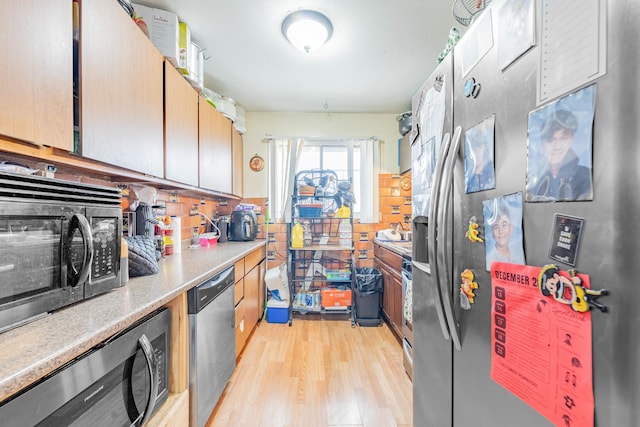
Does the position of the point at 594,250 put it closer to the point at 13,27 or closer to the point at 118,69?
the point at 13,27

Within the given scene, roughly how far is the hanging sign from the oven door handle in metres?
1.15

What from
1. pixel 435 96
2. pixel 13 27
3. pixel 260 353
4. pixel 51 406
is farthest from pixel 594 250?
pixel 260 353

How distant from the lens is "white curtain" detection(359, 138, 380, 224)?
323 centimetres

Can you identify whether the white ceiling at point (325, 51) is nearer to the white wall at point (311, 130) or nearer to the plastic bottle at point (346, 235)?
the white wall at point (311, 130)

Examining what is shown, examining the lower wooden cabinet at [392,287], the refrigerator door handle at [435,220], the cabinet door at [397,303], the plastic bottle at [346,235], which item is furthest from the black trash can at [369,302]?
the refrigerator door handle at [435,220]

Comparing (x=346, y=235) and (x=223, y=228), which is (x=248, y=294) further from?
(x=346, y=235)

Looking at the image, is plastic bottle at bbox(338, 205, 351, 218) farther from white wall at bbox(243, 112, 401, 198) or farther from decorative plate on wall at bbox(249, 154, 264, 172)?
decorative plate on wall at bbox(249, 154, 264, 172)

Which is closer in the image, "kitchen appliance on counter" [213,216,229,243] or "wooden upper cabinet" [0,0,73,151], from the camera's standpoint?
"wooden upper cabinet" [0,0,73,151]

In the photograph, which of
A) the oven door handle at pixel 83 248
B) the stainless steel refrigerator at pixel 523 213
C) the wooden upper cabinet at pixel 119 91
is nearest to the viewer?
the stainless steel refrigerator at pixel 523 213

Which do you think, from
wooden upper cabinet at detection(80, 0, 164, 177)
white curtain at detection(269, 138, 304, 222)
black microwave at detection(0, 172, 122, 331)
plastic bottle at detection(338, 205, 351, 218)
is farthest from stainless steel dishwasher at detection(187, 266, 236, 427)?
white curtain at detection(269, 138, 304, 222)

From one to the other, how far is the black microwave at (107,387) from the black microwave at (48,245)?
0.19m

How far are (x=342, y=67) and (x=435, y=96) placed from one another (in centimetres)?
150

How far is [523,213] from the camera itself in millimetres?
574

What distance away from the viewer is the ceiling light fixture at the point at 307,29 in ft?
5.31
